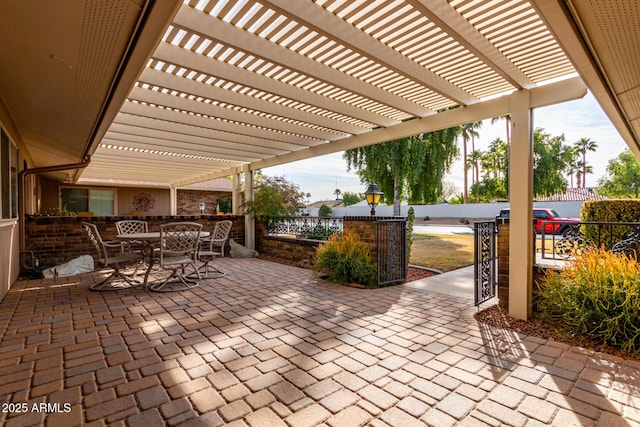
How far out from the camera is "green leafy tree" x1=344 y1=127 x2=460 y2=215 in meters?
11.6

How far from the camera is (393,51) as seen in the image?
10.7ft

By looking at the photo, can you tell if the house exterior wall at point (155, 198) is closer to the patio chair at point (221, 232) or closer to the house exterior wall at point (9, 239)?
the house exterior wall at point (9, 239)

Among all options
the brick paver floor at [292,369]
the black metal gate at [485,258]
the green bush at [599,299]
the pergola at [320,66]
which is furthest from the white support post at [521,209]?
the brick paver floor at [292,369]

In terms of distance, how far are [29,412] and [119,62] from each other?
2.58 meters

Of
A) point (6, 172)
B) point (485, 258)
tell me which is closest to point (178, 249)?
point (6, 172)

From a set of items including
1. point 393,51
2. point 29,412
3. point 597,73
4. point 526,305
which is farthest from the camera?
point 526,305

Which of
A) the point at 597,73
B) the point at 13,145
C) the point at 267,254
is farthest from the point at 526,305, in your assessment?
the point at 13,145

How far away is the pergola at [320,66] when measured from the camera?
223cm

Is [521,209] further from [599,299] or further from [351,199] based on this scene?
[351,199]

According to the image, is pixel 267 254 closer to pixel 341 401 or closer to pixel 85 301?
pixel 85 301

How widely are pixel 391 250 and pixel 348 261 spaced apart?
2.55ft

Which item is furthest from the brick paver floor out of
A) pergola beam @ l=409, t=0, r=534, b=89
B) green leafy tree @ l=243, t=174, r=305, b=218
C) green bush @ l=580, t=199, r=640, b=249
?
green leafy tree @ l=243, t=174, r=305, b=218

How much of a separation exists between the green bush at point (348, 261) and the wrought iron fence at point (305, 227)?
196cm

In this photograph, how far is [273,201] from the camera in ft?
30.3
